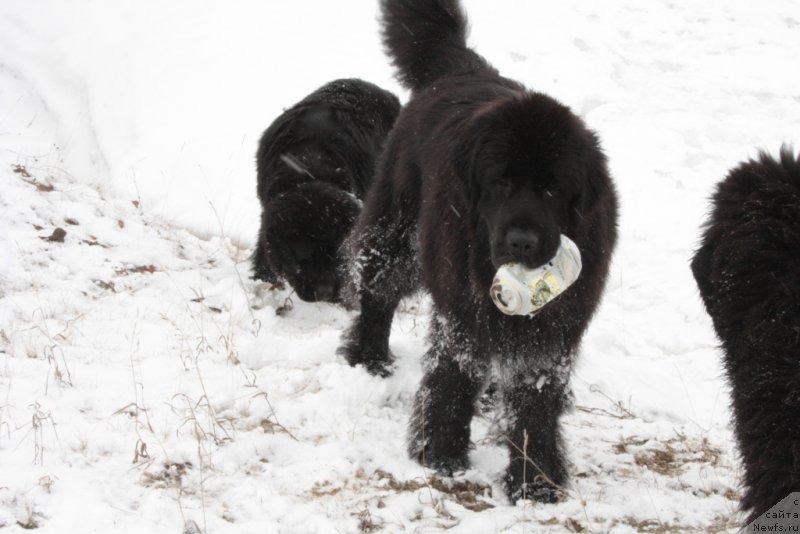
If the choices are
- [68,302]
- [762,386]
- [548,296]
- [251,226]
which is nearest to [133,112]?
[251,226]

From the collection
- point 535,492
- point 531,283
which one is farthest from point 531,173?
point 535,492

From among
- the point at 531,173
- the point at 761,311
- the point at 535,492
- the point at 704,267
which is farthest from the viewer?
the point at 535,492

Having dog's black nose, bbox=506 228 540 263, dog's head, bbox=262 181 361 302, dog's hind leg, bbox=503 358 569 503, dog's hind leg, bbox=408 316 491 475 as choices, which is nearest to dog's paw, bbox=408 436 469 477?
dog's hind leg, bbox=408 316 491 475

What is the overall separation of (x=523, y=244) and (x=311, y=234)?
8.58 ft

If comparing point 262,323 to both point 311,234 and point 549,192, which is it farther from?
point 549,192

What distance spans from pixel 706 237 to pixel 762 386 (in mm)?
575

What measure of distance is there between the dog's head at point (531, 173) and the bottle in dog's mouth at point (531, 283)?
5 centimetres

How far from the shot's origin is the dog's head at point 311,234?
17.1ft

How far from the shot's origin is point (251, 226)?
8.10 meters

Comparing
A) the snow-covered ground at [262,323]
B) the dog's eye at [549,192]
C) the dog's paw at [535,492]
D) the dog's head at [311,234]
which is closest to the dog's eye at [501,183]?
the dog's eye at [549,192]

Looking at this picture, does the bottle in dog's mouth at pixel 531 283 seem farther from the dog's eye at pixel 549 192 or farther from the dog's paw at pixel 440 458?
the dog's paw at pixel 440 458

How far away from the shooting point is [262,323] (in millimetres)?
5078

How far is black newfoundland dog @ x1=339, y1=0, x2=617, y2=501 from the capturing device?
9.73ft

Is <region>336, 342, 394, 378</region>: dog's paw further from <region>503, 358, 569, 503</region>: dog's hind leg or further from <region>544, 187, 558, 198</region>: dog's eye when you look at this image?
<region>544, 187, 558, 198</region>: dog's eye
